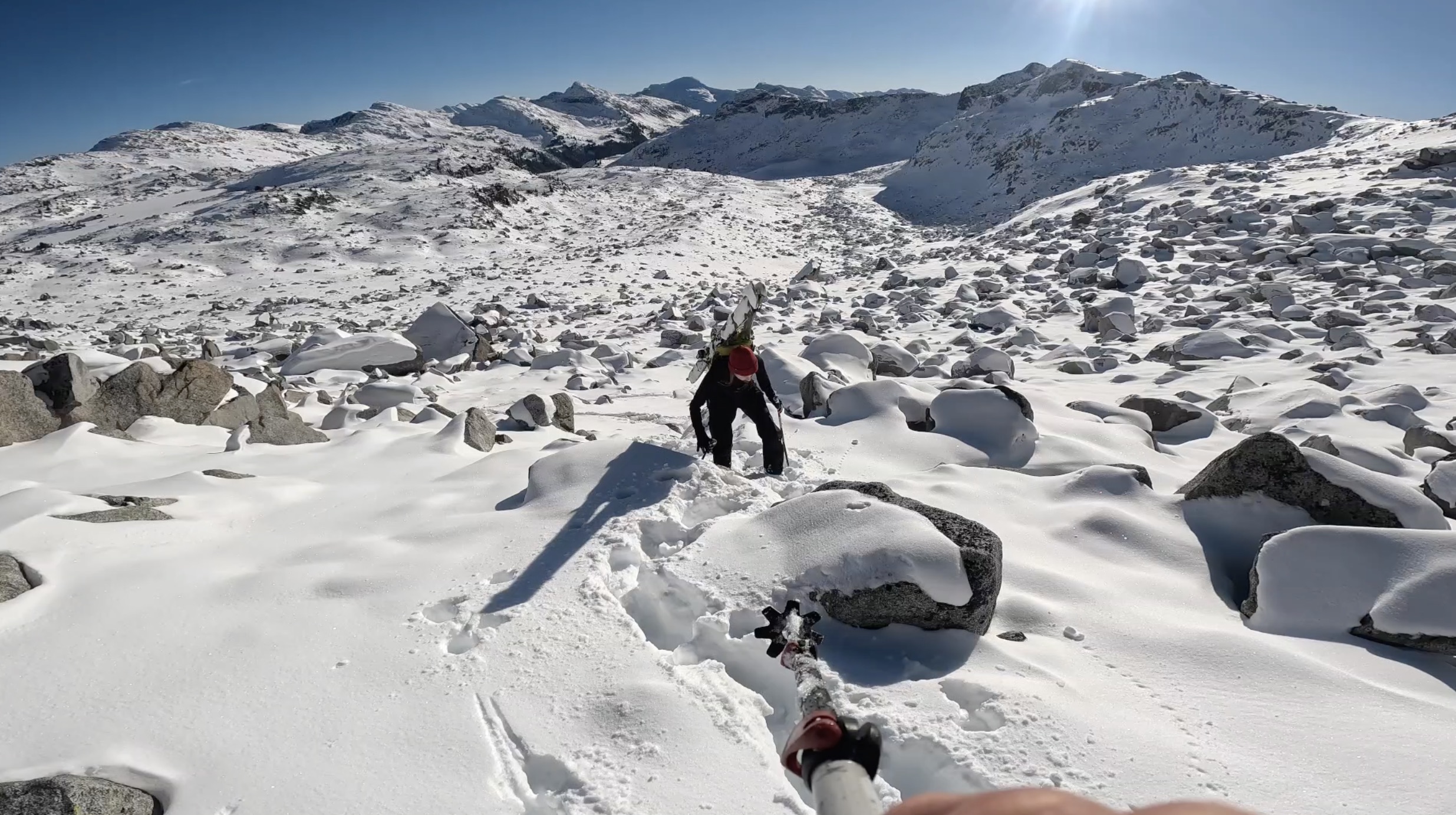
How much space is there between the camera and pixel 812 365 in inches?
314

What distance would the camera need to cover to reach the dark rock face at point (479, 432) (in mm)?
5441

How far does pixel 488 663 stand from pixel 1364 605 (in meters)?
3.43

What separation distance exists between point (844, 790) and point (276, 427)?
18.3 feet

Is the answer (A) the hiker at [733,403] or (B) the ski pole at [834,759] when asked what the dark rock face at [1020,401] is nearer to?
(A) the hiker at [733,403]

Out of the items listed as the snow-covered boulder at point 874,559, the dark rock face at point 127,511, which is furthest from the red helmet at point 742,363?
the dark rock face at point 127,511

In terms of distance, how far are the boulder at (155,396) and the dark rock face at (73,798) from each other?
4.29 metres

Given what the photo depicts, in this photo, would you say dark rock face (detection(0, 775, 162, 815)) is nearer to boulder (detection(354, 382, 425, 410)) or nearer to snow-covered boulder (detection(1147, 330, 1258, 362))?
boulder (detection(354, 382, 425, 410))

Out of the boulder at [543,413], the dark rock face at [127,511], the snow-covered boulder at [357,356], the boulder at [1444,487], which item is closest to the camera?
the dark rock face at [127,511]

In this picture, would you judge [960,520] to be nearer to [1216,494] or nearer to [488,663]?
[1216,494]

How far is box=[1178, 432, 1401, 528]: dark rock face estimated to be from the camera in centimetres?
351

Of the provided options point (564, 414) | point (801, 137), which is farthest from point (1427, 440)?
point (801, 137)

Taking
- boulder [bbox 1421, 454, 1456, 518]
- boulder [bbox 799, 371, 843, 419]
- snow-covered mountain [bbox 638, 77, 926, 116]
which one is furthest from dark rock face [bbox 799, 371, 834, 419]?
snow-covered mountain [bbox 638, 77, 926, 116]

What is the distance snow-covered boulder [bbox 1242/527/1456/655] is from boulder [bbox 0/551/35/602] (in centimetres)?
492

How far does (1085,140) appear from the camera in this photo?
34312 mm
